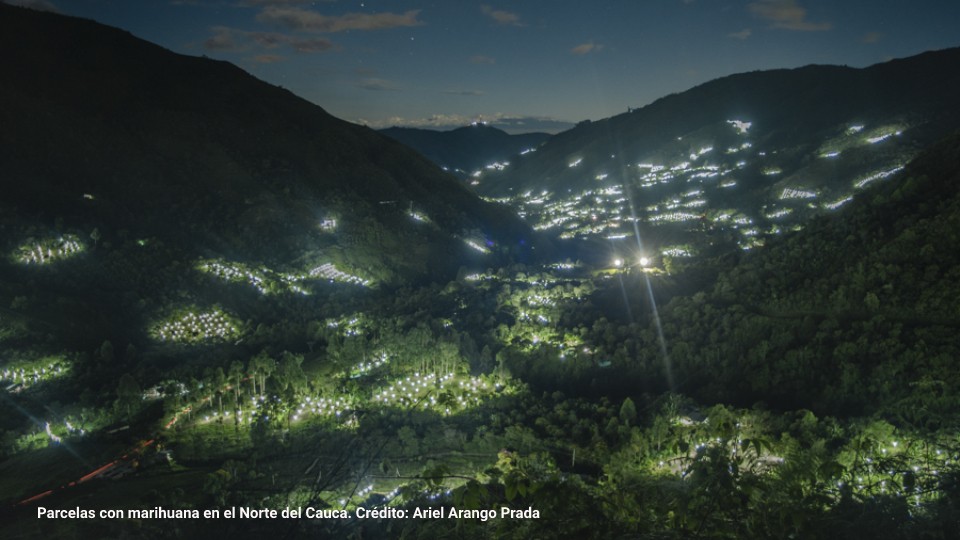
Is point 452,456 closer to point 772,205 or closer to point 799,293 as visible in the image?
point 799,293

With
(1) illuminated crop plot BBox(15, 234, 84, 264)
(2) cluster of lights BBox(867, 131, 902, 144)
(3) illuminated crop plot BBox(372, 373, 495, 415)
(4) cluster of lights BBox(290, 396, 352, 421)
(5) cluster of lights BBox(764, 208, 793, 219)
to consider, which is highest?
(2) cluster of lights BBox(867, 131, 902, 144)

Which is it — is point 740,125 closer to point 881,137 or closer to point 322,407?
point 881,137

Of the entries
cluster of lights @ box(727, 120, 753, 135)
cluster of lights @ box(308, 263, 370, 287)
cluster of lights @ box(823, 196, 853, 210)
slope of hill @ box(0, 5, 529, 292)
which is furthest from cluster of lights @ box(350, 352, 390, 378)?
cluster of lights @ box(727, 120, 753, 135)

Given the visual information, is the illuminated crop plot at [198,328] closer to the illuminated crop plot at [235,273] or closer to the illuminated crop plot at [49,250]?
the illuminated crop plot at [235,273]

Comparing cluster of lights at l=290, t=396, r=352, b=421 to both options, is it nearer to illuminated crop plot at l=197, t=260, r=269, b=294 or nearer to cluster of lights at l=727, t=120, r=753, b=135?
illuminated crop plot at l=197, t=260, r=269, b=294

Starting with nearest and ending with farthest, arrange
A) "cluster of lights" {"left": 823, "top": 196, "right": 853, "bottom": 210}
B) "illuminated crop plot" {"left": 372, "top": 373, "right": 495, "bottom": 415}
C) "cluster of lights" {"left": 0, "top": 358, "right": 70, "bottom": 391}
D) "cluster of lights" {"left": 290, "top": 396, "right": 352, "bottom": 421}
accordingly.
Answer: "cluster of lights" {"left": 0, "top": 358, "right": 70, "bottom": 391}
"cluster of lights" {"left": 290, "top": 396, "right": 352, "bottom": 421}
"illuminated crop plot" {"left": 372, "top": 373, "right": 495, "bottom": 415}
"cluster of lights" {"left": 823, "top": 196, "right": 853, "bottom": 210}

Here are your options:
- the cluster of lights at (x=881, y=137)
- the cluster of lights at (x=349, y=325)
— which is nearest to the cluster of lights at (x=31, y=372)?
the cluster of lights at (x=349, y=325)

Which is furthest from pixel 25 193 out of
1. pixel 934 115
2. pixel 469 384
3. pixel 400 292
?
pixel 934 115
